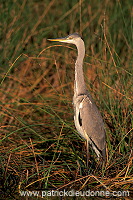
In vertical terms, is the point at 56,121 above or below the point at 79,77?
below

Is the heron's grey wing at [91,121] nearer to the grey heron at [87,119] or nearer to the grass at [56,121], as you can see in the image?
the grey heron at [87,119]

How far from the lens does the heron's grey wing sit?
419cm

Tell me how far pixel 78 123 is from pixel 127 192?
2.80 feet

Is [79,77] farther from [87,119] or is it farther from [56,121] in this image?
[56,121]

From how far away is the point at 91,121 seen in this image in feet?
13.9

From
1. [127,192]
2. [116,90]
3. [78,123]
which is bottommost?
[127,192]

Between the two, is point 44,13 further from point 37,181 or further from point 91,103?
point 37,181

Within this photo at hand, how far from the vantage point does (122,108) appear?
4.42 m

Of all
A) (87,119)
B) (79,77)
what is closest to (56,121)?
(87,119)

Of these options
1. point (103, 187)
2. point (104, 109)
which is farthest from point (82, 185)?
point (104, 109)

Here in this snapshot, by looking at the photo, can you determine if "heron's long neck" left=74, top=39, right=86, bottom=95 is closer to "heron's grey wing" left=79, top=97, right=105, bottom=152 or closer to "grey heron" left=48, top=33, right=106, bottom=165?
"grey heron" left=48, top=33, right=106, bottom=165

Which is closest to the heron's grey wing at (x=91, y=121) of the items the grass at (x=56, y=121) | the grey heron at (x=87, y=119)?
the grey heron at (x=87, y=119)

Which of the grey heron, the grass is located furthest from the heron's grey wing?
the grass

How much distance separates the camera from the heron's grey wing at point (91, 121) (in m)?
4.19
